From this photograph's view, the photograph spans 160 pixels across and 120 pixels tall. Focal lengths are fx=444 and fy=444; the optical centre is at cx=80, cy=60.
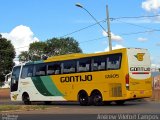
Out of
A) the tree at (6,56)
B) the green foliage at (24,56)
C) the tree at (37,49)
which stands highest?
the tree at (37,49)

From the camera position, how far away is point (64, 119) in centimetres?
1778

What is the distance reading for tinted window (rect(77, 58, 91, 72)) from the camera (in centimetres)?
2822

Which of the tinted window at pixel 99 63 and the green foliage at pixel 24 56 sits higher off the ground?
the green foliage at pixel 24 56

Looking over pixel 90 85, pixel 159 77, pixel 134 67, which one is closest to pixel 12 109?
pixel 90 85

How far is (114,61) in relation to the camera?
86.8ft

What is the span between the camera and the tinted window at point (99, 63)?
2712cm

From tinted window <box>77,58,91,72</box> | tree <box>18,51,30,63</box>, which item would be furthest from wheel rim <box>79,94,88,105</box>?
tree <box>18,51,30,63</box>

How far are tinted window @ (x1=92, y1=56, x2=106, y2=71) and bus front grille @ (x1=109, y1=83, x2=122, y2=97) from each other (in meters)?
1.29

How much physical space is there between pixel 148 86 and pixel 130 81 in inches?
65.8

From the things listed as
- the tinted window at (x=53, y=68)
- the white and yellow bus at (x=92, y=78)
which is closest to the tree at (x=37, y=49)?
the white and yellow bus at (x=92, y=78)

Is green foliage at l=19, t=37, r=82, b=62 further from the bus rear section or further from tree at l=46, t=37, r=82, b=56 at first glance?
the bus rear section

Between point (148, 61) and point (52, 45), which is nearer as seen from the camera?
point (148, 61)

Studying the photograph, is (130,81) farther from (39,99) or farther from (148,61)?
(39,99)

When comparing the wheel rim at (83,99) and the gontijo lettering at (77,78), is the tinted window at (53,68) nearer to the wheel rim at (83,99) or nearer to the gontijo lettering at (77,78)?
the gontijo lettering at (77,78)
